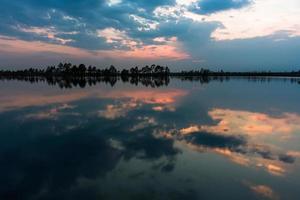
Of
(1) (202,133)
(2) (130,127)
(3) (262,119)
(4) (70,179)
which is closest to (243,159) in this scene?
(1) (202,133)

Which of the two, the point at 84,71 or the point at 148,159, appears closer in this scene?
the point at 148,159

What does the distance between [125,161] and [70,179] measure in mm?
1767

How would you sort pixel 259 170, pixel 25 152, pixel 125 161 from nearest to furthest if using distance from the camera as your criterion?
pixel 259 170 → pixel 125 161 → pixel 25 152

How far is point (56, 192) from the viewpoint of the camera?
18.9 ft

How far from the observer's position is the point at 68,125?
13.1 meters

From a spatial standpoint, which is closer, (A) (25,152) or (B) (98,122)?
(A) (25,152)

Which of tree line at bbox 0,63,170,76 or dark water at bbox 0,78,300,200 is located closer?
dark water at bbox 0,78,300,200

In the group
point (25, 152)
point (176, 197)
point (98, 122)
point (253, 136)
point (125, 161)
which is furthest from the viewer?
point (98, 122)

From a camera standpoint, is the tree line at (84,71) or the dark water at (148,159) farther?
the tree line at (84,71)

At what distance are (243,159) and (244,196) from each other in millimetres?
2602

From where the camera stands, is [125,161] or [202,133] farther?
[202,133]

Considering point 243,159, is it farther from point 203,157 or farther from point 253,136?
point 253,136

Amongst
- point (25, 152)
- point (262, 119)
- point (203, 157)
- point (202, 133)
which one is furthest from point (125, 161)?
point (262, 119)

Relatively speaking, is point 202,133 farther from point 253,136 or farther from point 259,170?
point 259,170
